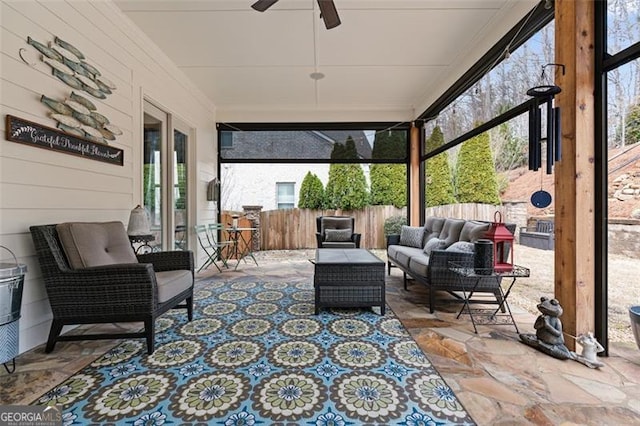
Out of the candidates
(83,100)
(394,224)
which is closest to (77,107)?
(83,100)

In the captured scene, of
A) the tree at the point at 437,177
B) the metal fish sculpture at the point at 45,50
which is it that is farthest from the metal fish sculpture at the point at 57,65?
the tree at the point at 437,177

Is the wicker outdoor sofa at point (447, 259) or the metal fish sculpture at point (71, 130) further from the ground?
the metal fish sculpture at point (71, 130)

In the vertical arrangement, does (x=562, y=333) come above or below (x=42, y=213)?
below

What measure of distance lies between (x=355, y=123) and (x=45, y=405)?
5.90 metres

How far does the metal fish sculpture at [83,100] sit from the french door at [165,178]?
1.05 metres

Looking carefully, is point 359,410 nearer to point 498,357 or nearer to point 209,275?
point 498,357

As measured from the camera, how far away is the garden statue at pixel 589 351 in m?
2.03

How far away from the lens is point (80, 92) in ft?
8.91

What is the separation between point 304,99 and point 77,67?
145 inches

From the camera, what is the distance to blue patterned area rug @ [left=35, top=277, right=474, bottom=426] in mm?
1567

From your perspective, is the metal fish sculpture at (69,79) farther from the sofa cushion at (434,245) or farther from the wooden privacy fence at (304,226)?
the wooden privacy fence at (304,226)

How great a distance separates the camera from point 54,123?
2455 millimetres

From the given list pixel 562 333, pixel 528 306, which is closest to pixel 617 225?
pixel 562 333
